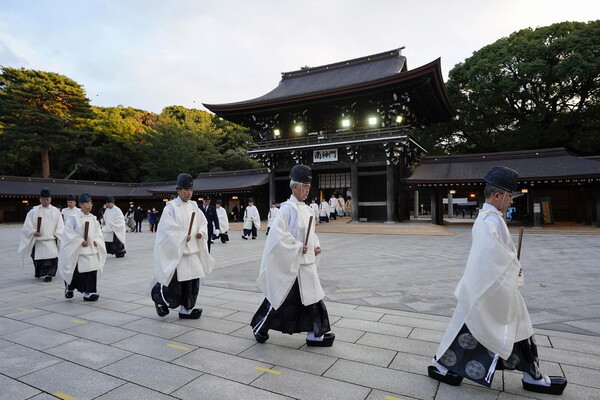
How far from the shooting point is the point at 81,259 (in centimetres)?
514

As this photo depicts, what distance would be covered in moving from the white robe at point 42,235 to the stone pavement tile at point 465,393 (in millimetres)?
7311

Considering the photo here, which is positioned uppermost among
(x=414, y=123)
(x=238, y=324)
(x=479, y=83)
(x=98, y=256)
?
(x=479, y=83)

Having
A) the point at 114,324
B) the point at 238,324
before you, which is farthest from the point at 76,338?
the point at 238,324

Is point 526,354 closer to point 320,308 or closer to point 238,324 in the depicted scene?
point 320,308

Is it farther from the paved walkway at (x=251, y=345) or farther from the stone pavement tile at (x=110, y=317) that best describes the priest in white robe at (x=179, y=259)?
the stone pavement tile at (x=110, y=317)

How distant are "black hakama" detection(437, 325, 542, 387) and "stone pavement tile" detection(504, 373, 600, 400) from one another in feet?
0.43

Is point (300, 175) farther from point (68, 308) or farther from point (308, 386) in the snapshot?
point (68, 308)

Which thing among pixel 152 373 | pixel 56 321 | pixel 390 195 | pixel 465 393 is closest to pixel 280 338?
pixel 152 373

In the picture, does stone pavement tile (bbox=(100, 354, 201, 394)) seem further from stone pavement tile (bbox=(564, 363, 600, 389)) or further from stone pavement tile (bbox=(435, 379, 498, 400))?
stone pavement tile (bbox=(564, 363, 600, 389))

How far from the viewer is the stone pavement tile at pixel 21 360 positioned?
286 cm

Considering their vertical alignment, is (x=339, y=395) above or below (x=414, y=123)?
below

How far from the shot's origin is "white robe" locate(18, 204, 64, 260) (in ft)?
22.0

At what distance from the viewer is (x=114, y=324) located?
402cm

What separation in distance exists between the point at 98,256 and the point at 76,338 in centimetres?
204
